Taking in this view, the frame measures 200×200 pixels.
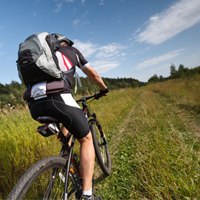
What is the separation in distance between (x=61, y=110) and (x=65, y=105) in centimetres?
7

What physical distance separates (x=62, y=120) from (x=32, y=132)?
1826mm

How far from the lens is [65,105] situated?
1.29m

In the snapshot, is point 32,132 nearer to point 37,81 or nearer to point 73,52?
point 37,81

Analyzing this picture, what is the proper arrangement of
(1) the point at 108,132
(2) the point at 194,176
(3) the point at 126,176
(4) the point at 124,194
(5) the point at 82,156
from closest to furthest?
(5) the point at 82,156, (2) the point at 194,176, (4) the point at 124,194, (3) the point at 126,176, (1) the point at 108,132

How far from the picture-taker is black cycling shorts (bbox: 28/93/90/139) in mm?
1262

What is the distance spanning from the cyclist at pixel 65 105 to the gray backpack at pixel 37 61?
0.07m

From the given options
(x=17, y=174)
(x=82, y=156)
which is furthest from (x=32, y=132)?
(x=82, y=156)

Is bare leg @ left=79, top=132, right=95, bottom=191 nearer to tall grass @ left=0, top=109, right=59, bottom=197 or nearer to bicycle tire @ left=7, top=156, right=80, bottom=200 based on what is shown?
bicycle tire @ left=7, top=156, right=80, bottom=200

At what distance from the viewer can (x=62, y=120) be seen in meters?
1.32

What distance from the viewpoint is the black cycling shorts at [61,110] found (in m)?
1.26

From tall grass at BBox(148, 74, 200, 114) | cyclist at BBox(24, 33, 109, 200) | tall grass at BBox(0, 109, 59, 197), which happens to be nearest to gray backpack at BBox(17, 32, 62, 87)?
cyclist at BBox(24, 33, 109, 200)

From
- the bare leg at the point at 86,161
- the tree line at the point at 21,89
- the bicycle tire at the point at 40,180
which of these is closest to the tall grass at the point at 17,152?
the bicycle tire at the point at 40,180

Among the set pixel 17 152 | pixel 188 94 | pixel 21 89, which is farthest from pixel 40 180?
pixel 21 89

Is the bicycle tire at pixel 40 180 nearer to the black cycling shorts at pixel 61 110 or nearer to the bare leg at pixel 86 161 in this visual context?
the bare leg at pixel 86 161
